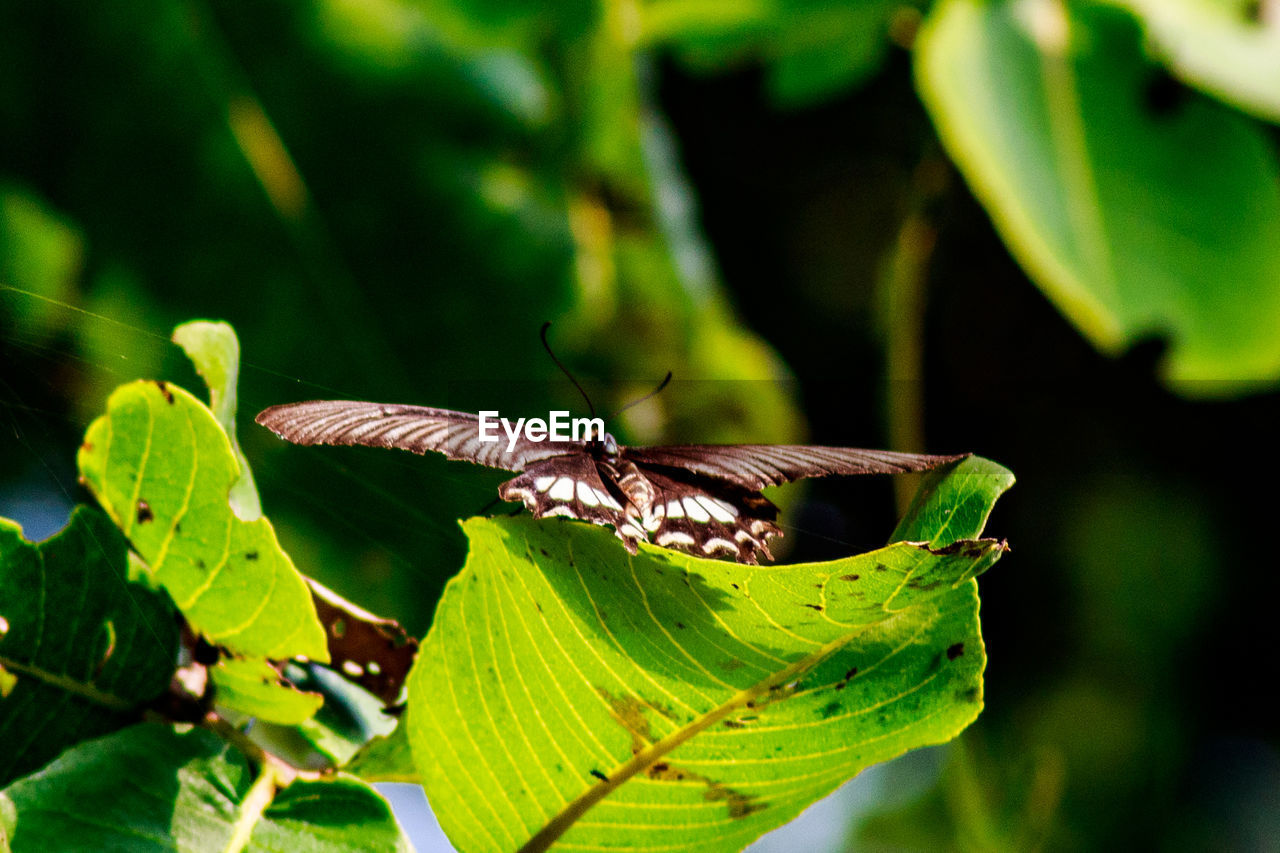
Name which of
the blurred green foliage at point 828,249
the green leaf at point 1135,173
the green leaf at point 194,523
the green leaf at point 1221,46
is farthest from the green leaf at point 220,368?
the green leaf at point 1221,46

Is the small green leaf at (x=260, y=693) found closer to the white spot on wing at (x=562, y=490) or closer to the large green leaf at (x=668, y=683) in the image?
the large green leaf at (x=668, y=683)

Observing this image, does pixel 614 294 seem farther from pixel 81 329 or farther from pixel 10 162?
pixel 81 329

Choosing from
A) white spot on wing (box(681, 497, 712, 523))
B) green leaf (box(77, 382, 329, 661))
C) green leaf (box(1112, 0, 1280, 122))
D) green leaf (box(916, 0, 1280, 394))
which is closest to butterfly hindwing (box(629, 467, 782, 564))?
white spot on wing (box(681, 497, 712, 523))

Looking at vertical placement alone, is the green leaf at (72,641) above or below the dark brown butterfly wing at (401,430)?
below

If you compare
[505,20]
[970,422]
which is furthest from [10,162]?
[970,422]

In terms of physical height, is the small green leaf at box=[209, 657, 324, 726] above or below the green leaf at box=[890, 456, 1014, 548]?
below

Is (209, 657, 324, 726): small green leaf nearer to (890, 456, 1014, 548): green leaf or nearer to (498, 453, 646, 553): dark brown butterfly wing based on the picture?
(498, 453, 646, 553): dark brown butterfly wing
